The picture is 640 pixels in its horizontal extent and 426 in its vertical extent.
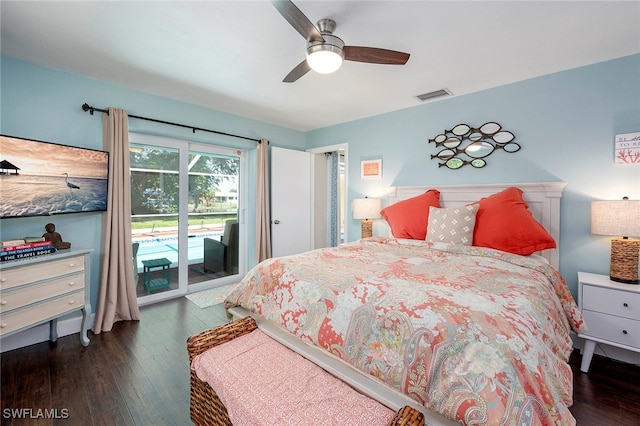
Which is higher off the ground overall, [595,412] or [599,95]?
[599,95]

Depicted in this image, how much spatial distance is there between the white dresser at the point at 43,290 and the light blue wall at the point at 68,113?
434 millimetres

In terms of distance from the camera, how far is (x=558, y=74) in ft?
8.43

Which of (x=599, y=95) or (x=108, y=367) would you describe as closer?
(x=108, y=367)

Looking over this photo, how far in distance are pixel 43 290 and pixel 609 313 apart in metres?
4.31

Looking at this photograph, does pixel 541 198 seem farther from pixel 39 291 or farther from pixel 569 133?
pixel 39 291

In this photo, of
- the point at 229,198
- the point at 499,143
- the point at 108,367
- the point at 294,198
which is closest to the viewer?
the point at 108,367

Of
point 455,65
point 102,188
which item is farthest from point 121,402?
point 455,65

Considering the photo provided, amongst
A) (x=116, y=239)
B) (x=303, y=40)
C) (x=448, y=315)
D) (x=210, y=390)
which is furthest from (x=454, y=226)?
(x=116, y=239)

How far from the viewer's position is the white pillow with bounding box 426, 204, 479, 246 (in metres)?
2.60

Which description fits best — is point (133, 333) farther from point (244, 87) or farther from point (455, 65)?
point (455, 65)

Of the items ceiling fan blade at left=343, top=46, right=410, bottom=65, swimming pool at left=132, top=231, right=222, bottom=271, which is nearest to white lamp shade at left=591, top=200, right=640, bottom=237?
ceiling fan blade at left=343, top=46, right=410, bottom=65

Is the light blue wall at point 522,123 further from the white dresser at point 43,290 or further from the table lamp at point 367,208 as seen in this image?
the table lamp at point 367,208

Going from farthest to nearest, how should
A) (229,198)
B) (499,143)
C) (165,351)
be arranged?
(229,198) → (499,143) → (165,351)

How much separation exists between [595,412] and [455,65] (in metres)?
2.69
